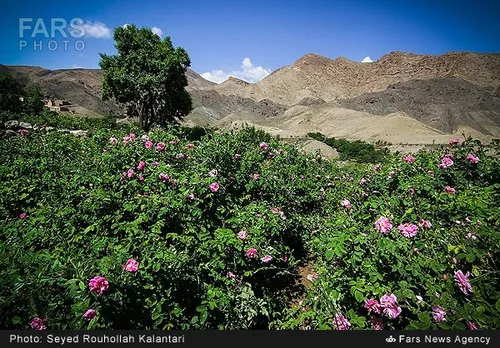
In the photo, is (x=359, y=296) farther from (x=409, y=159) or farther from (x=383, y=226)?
(x=409, y=159)

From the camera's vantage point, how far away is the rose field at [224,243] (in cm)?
164

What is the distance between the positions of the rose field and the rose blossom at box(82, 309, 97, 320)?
0.04 ft

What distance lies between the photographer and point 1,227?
2.33 meters

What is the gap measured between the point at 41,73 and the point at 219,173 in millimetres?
104630

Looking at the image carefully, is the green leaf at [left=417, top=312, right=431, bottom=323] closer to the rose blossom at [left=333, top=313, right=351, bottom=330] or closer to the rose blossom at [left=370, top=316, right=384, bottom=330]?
the rose blossom at [left=370, top=316, right=384, bottom=330]

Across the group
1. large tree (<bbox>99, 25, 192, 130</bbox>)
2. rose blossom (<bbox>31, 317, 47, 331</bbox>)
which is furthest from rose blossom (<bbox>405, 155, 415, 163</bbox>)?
large tree (<bbox>99, 25, 192, 130</bbox>)

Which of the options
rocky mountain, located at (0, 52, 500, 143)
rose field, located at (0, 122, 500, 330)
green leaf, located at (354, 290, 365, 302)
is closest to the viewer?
rose field, located at (0, 122, 500, 330)

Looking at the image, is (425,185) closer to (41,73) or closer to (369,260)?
(369,260)

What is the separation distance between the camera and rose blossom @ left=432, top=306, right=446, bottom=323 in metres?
1.53

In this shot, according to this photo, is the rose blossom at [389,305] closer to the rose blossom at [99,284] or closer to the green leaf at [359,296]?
the green leaf at [359,296]

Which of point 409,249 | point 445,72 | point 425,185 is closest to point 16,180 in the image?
point 409,249

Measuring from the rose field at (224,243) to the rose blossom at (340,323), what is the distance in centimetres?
1

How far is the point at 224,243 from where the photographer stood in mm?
2520

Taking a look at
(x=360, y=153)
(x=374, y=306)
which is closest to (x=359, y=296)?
(x=374, y=306)
